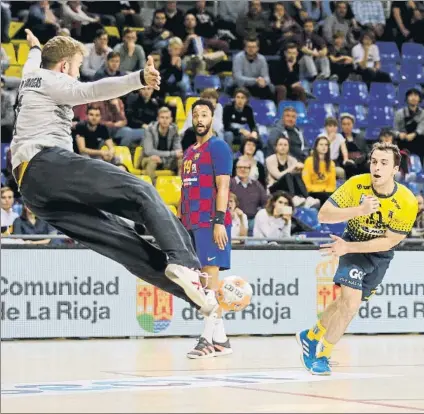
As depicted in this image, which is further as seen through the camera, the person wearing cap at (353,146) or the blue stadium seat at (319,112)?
the blue stadium seat at (319,112)

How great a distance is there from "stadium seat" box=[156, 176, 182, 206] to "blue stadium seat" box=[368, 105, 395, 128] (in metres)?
5.72

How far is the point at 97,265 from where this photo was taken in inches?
535

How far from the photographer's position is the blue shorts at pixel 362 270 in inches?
370

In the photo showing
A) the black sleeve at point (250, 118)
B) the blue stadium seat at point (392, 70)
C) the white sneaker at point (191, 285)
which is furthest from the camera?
the blue stadium seat at point (392, 70)

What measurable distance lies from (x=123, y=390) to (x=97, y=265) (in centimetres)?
583

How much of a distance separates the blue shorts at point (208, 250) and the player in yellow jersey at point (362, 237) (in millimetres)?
1798

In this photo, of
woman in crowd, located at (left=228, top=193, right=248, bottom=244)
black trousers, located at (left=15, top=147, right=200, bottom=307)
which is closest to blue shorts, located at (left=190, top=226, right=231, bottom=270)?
black trousers, located at (left=15, top=147, right=200, bottom=307)

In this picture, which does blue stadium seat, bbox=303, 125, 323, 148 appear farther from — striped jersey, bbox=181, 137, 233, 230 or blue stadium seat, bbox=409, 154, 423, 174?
striped jersey, bbox=181, 137, 233, 230

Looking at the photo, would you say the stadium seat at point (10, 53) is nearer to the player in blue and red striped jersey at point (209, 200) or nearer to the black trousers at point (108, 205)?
the player in blue and red striped jersey at point (209, 200)

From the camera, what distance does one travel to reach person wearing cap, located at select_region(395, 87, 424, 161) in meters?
20.3

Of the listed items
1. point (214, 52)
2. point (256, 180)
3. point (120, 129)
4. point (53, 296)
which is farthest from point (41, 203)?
point (214, 52)

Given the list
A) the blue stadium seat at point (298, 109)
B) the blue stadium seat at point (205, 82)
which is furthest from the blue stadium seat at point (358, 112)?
the blue stadium seat at point (205, 82)

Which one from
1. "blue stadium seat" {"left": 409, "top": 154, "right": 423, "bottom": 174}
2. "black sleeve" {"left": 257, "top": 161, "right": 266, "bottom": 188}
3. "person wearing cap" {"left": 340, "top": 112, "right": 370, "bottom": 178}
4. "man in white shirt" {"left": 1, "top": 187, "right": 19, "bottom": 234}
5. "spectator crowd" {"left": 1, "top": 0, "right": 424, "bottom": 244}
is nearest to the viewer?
"man in white shirt" {"left": 1, "top": 187, "right": 19, "bottom": 234}

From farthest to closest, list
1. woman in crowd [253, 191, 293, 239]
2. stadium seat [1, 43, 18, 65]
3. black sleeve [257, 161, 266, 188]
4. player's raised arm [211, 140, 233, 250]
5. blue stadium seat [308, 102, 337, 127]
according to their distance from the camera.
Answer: blue stadium seat [308, 102, 337, 127] < stadium seat [1, 43, 18, 65] < black sleeve [257, 161, 266, 188] < woman in crowd [253, 191, 293, 239] < player's raised arm [211, 140, 233, 250]
